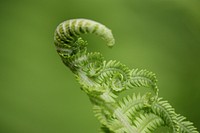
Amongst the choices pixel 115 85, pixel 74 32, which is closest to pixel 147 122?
pixel 115 85

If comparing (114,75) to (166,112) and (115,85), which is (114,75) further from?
(166,112)

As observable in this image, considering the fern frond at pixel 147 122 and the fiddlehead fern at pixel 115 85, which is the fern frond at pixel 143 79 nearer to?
the fiddlehead fern at pixel 115 85

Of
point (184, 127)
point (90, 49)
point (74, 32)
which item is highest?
point (90, 49)

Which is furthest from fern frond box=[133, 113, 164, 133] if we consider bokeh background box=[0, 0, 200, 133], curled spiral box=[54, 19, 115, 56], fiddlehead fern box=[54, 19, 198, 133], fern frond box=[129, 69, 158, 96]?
bokeh background box=[0, 0, 200, 133]

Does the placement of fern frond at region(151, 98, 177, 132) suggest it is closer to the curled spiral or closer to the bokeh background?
the curled spiral

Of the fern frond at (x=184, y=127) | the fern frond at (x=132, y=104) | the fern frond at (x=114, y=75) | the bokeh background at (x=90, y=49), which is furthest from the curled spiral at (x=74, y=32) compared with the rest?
the bokeh background at (x=90, y=49)

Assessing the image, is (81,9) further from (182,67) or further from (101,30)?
(101,30)

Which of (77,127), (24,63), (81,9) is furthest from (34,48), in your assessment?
(77,127)
